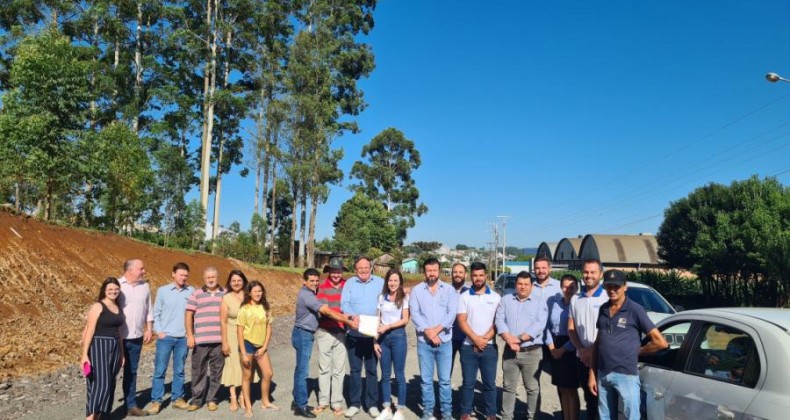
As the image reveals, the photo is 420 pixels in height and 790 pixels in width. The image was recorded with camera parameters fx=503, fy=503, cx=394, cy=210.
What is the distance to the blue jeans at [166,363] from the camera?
6273mm

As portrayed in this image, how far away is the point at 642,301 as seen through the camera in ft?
32.3

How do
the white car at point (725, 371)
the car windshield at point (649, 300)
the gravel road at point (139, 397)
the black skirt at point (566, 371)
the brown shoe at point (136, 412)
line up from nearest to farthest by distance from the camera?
1. the white car at point (725, 371)
2. the black skirt at point (566, 371)
3. the brown shoe at point (136, 412)
4. the gravel road at point (139, 397)
5. the car windshield at point (649, 300)

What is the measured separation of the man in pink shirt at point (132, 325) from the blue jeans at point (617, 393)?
16.9 ft

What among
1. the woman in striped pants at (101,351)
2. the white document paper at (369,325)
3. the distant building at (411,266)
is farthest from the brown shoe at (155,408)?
the distant building at (411,266)

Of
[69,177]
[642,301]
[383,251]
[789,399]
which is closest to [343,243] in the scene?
[383,251]

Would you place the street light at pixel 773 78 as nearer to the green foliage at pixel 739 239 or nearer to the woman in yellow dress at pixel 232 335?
the green foliage at pixel 739 239

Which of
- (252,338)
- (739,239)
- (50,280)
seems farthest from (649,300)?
(50,280)

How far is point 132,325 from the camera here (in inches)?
238

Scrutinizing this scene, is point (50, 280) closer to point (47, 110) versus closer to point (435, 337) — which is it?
point (47, 110)

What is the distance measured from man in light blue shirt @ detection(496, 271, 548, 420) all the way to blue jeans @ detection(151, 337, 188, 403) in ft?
13.1

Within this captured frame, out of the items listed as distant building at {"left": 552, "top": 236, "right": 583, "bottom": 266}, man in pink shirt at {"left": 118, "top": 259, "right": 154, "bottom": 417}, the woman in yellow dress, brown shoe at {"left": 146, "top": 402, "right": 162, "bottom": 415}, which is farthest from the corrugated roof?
man in pink shirt at {"left": 118, "top": 259, "right": 154, "bottom": 417}

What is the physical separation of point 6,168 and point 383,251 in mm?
35745

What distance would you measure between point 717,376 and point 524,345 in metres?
2.21

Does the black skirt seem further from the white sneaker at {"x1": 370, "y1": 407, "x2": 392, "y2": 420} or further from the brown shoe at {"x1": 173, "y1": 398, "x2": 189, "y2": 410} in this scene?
the brown shoe at {"x1": 173, "y1": 398, "x2": 189, "y2": 410}
